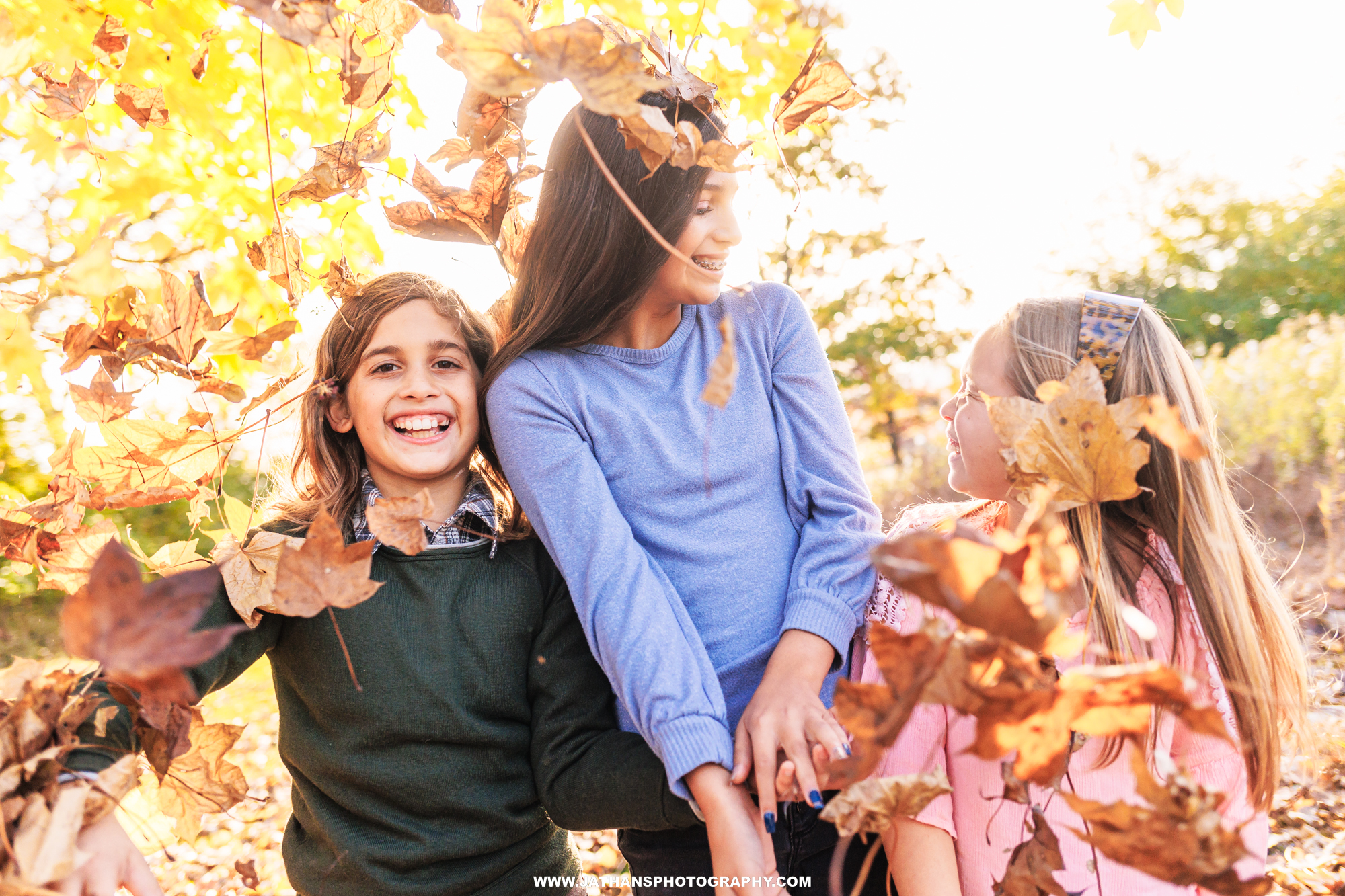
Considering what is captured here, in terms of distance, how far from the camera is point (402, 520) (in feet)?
3.35

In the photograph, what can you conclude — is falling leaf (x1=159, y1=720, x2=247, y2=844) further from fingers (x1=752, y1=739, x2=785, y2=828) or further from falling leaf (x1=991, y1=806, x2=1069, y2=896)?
falling leaf (x1=991, y1=806, x2=1069, y2=896)

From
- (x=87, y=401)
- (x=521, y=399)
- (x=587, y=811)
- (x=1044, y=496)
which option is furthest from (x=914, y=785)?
(x=87, y=401)

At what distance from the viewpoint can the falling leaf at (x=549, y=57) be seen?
73cm

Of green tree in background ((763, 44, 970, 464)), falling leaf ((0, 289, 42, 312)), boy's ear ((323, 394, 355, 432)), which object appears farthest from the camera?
green tree in background ((763, 44, 970, 464))

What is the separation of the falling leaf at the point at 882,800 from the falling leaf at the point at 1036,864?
0.18m

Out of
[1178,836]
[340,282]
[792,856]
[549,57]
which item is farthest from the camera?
[340,282]

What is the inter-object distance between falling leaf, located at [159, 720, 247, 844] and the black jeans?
0.77m

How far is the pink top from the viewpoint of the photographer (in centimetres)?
129

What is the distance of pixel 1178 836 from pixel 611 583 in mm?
820

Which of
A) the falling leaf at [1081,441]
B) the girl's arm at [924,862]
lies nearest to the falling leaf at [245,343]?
the falling leaf at [1081,441]

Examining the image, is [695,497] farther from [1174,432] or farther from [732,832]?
[1174,432]

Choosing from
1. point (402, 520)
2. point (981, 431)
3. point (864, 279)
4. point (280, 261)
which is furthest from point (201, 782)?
point (864, 279)

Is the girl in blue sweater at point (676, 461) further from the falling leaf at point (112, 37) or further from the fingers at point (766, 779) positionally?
the falling leaf at point (112, 37)

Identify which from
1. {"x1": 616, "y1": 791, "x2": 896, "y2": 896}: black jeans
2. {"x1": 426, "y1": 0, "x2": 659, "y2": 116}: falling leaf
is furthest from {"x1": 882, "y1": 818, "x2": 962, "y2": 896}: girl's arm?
{"x1": 426, "y1": 0, "x2": 659, "y2": 116}: falling leaf
